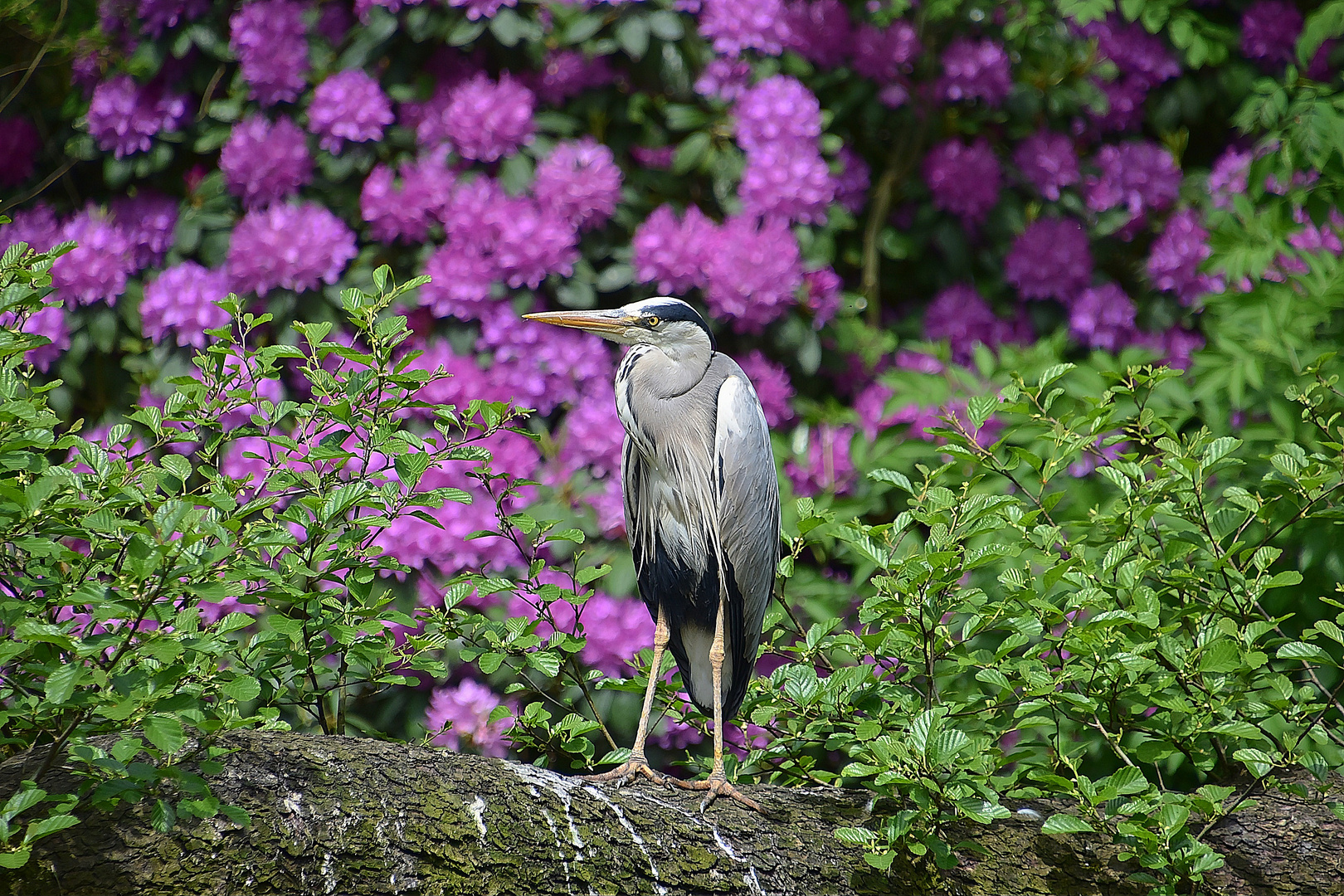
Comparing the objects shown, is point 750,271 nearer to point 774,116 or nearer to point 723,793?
point 774,116

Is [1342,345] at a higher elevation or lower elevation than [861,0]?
lower

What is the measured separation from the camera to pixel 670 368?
2.25m

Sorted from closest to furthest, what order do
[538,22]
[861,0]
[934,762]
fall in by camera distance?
[934,762] → [538,22] → [861,0]

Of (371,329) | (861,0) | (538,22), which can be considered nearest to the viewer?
(371,329)

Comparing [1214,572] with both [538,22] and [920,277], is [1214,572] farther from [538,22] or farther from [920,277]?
[538,22]

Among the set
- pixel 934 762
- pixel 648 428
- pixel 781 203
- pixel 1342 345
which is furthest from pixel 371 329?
pixel 1342 345

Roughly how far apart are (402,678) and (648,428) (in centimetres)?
78

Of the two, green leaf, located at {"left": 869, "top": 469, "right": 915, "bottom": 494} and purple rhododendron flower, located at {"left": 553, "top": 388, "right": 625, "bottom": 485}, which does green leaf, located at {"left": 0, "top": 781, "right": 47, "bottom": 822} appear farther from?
purple rhododendron flower, located at {"left": 553, "top": 388, "right": 625, "bottom": 485}

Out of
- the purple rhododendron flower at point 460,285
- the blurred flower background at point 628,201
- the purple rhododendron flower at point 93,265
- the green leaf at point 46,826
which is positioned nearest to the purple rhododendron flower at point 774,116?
the blurred flower background at point 628,201

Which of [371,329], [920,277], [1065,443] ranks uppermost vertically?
[371,329]

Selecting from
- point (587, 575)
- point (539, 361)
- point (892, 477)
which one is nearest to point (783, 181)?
point (539, 361)

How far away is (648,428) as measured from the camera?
2.23 m

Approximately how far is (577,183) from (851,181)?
1.11m

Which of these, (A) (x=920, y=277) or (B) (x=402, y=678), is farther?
(A) (x=920, y=277)
